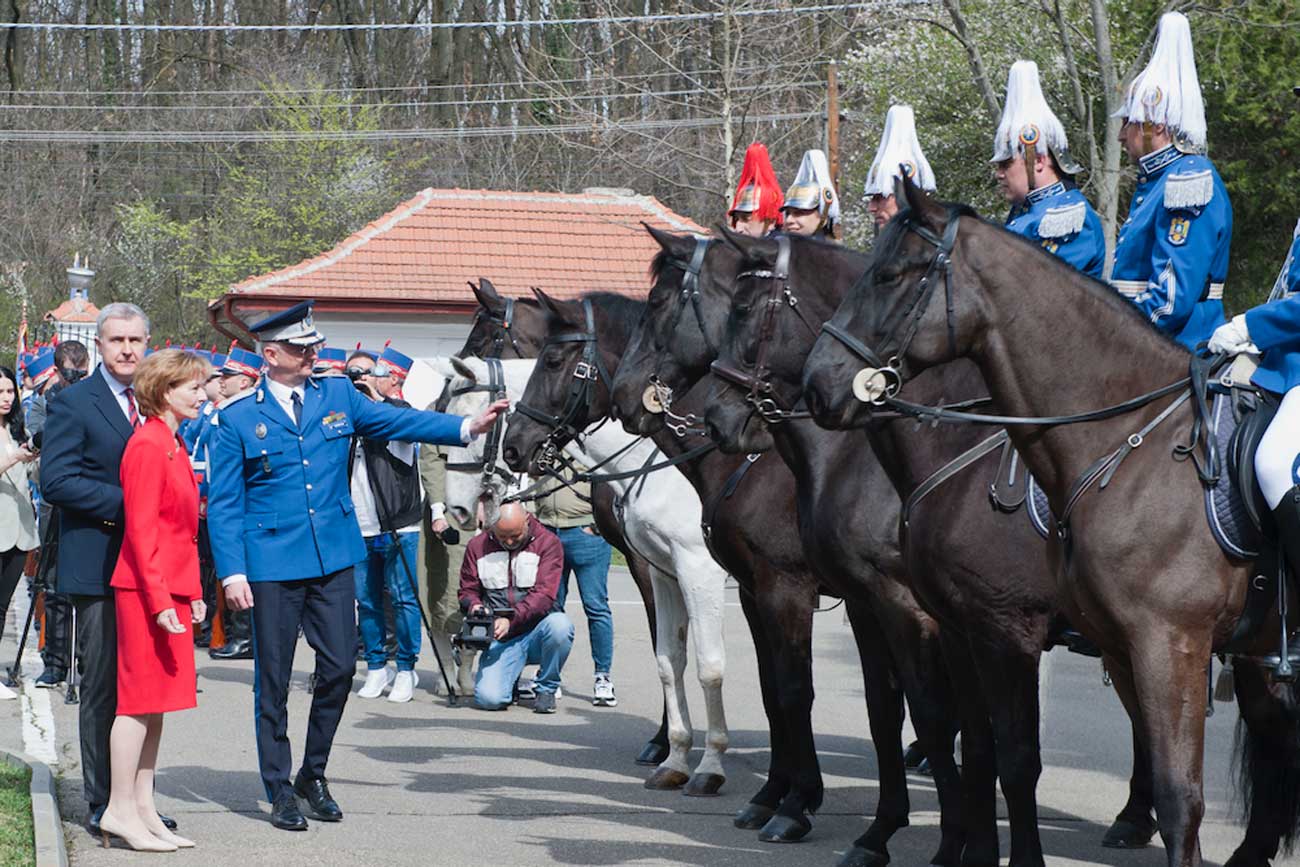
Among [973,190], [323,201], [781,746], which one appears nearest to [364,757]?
[781,746]

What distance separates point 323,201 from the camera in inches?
1668

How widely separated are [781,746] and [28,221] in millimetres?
39841

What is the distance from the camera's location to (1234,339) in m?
5.29

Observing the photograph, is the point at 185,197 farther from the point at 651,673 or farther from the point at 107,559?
the point at 107,559

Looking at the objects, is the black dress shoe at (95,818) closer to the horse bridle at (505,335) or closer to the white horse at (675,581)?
the white horse at (675,581)

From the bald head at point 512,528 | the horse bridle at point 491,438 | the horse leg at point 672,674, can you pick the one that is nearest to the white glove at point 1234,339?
the horse leg at point 672,674

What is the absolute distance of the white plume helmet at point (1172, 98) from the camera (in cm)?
627

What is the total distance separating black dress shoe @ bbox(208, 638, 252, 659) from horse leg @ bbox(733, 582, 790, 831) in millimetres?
6444

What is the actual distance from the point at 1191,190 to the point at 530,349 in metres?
5.27

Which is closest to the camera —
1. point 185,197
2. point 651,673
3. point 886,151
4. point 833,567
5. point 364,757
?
point 833,567

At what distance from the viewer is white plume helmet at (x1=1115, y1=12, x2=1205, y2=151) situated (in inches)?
247

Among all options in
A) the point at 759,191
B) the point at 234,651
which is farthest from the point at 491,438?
the point at 234,651

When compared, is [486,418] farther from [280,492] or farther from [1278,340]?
[1278,340]

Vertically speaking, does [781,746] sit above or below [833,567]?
below
